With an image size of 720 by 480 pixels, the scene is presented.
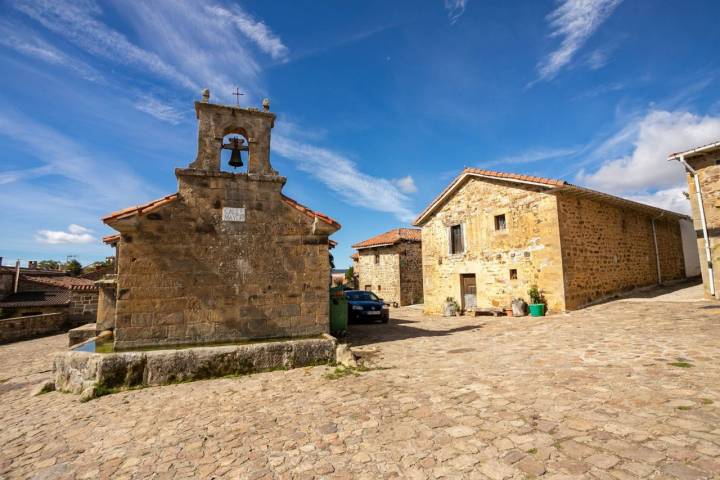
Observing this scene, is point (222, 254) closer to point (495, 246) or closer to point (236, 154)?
point (236, 154)

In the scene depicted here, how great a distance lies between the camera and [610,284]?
1361 centimetres

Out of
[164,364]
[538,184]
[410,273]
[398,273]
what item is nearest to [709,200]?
[538,184]

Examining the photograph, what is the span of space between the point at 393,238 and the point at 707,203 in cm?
1429

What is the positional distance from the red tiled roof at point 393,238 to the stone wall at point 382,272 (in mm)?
407

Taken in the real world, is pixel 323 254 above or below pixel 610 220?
below

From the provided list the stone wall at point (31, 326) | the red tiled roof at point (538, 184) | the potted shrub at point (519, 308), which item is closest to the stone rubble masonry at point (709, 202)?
the red tiled roof at point (538, 184)

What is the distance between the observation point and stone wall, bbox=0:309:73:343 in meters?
13.4

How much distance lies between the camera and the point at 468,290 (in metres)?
15.2

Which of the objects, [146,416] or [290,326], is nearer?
[146,416]

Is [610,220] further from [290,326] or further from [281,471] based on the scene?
[281,471]

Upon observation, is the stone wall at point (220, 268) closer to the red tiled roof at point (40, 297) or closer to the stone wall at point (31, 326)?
the stone wall at point (31, 326)

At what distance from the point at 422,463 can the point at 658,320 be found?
931 cm

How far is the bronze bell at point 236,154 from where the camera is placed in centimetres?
771

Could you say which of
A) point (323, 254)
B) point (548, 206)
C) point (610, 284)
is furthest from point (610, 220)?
point (323, 254)
